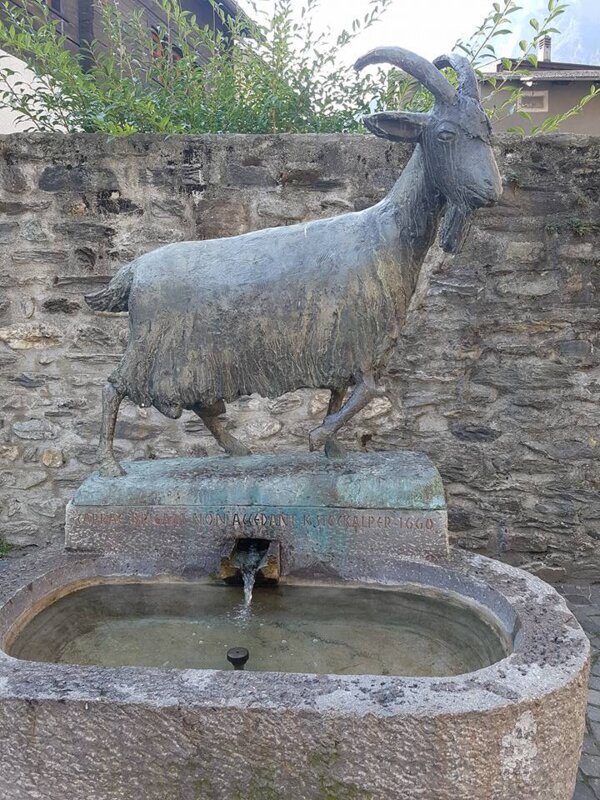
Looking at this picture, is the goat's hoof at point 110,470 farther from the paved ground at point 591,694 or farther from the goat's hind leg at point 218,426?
the paved ground at point 591,694

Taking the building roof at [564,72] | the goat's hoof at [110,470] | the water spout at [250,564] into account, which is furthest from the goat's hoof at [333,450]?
the building roof at [564,72]

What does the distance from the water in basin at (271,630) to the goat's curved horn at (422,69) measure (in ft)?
5.42

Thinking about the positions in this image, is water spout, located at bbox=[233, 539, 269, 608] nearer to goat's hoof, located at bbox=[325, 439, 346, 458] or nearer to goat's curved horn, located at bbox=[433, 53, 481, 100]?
goat's hoof, located at bbox=[325, 439, 346, 458]

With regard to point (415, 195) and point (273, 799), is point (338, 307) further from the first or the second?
point (273, 799)

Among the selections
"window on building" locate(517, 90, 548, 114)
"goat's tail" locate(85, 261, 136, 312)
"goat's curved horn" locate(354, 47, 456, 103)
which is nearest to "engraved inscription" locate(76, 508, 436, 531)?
"goat's tail" locate(85, 261, 136, 312)

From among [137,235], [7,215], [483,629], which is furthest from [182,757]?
[7,215]

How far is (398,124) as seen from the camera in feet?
6.81

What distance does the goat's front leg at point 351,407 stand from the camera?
2354mm

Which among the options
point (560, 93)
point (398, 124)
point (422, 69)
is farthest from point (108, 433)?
point (560, 93)

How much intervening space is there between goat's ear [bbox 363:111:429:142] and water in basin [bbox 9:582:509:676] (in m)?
1.55

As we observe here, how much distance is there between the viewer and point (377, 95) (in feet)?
14.0

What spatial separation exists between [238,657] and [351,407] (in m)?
0.96

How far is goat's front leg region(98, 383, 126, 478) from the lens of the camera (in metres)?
2.47

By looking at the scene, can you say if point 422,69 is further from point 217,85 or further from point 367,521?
point 217,85
